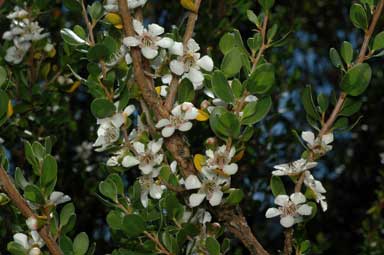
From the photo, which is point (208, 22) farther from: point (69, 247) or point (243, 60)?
point (69, 247)

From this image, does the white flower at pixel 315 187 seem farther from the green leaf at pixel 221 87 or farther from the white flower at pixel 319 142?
the green leaf at pixel 221 87

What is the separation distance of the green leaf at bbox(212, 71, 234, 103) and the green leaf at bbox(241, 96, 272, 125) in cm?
2

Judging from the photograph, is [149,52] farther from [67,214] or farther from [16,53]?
[16,53]

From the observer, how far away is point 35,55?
1503 millimetres

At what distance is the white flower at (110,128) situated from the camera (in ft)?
3.16

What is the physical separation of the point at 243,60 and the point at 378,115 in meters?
1.64

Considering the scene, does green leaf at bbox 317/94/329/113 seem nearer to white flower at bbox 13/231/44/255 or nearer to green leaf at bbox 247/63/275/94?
green leaf at bbox 247/63/275/94

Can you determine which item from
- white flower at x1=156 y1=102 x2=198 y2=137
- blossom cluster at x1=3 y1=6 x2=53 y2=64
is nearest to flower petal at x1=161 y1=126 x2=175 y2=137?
white flower at x1=156 y1=102 x2=198 y2=137

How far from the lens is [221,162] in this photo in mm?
952

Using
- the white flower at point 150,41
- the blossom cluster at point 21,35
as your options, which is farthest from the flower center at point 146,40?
the blossom cluster at point 21,35

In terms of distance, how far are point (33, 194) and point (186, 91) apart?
0.23 m

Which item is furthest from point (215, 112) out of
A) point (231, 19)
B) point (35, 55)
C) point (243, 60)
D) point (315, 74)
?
point (315, 74)

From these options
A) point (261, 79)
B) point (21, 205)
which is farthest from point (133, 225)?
point (261, 79)

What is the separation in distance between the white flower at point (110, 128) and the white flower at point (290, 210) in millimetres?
228
